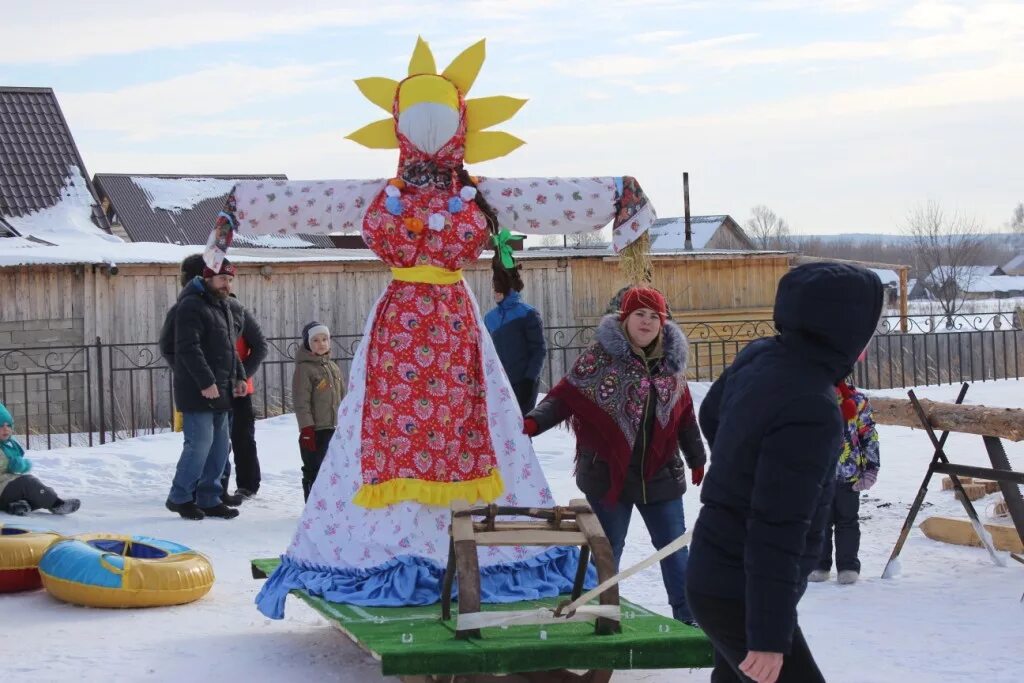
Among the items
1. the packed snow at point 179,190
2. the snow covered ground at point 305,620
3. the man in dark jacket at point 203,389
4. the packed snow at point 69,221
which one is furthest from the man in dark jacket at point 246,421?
the packed snow at point 179,190

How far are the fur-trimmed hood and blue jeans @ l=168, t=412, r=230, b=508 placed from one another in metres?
3.72

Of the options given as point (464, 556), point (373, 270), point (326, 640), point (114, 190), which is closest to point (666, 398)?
point (464, 556)

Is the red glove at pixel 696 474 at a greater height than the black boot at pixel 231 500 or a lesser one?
greater

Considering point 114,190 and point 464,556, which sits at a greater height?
point 114,190

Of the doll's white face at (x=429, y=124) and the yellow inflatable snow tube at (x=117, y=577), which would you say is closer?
the doll's white face at (x=429, y=124)

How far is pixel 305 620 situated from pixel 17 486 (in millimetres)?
3201

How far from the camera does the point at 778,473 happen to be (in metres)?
2.79

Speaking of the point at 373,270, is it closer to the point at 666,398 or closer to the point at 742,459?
the point at 666,398

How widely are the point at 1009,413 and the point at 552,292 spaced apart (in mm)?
10797

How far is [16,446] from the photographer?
8.00m

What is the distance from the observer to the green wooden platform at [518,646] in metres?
3.86

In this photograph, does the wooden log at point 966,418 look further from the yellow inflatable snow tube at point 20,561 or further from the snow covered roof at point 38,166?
the snow covered roof at point 38,166

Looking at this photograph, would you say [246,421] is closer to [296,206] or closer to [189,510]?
[189,510]

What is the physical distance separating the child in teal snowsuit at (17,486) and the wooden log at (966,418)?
Answer: 5.07 metres
